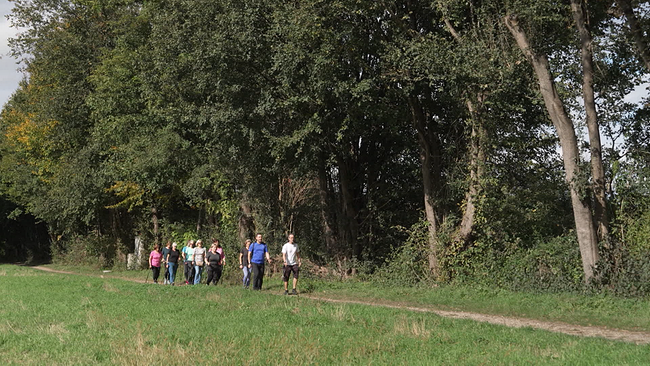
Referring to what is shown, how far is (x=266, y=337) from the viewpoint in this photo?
9344mm

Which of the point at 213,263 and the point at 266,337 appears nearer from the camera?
the point at 266,337

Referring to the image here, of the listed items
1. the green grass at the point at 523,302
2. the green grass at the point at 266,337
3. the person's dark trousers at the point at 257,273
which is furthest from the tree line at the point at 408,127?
the green grass at the point at 266,337

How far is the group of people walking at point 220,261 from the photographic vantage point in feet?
55.3

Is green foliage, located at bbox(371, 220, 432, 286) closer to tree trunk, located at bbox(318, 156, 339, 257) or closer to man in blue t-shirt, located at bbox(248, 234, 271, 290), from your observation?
tree trunk, located at bbox(318, 156, 339, 257)

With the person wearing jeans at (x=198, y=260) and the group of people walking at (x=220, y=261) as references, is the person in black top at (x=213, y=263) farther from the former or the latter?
the person wearing jeans at (x=198, y=260)

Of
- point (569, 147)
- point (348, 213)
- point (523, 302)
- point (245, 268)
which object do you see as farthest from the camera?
point (348, 213)

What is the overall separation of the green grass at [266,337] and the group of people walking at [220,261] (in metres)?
3.10

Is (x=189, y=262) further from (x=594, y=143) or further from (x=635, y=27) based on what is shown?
(x=635, y=27)

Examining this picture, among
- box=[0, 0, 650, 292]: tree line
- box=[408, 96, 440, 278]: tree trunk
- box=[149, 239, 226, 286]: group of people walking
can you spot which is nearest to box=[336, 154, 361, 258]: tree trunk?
box=[0, 0, 650, 292]: tree line

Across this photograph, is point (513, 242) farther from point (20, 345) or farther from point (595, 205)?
point (20, 345)

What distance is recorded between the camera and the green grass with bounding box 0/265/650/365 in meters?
7.99

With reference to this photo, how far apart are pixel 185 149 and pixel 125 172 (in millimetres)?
4515

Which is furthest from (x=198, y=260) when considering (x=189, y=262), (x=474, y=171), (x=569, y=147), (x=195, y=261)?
(x=569, y=147)

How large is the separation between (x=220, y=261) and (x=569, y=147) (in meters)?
11.8
